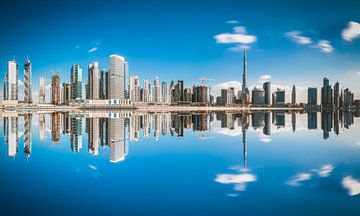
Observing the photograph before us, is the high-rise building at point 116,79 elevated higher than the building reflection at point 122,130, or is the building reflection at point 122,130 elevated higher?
the high-rise building at point 116,79

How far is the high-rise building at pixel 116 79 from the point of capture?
14750 centimetres

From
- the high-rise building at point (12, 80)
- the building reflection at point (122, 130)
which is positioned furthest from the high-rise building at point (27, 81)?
the building reflection at point (122, 130)

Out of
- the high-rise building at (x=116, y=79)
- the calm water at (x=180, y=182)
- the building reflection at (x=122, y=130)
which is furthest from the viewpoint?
the high-rise building at (x=116, y=79)

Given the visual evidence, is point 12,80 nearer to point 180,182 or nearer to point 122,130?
point 122,130

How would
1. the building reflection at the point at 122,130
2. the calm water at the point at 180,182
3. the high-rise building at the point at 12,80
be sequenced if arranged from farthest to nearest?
the high-rise building at the point at 12,80 → the building reflection at the point at 122,130 → the calm water at the point at 180,182

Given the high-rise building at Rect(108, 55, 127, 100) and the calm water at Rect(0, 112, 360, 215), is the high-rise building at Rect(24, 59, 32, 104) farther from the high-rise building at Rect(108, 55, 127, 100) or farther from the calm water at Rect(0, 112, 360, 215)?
the calm water at Rect(0, 112, 360, 215)

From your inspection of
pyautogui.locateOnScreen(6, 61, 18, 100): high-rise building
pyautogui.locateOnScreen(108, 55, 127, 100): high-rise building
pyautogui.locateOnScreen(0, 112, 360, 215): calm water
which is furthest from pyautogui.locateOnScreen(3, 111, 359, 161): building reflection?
pyautogui.locateOnScreen(6, 61, 18, 100): high-rise building

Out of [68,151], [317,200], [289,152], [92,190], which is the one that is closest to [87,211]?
[92,190]

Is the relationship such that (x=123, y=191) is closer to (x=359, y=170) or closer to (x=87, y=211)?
(x=87, y=211)

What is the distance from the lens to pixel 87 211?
14.3 ft

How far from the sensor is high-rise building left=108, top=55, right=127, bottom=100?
147500mm

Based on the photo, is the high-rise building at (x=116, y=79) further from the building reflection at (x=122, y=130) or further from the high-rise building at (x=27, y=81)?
the building reflection at (x=122, y=130)

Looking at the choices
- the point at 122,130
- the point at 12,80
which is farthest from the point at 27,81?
the point at 122,130

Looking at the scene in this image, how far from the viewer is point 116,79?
15100cm
